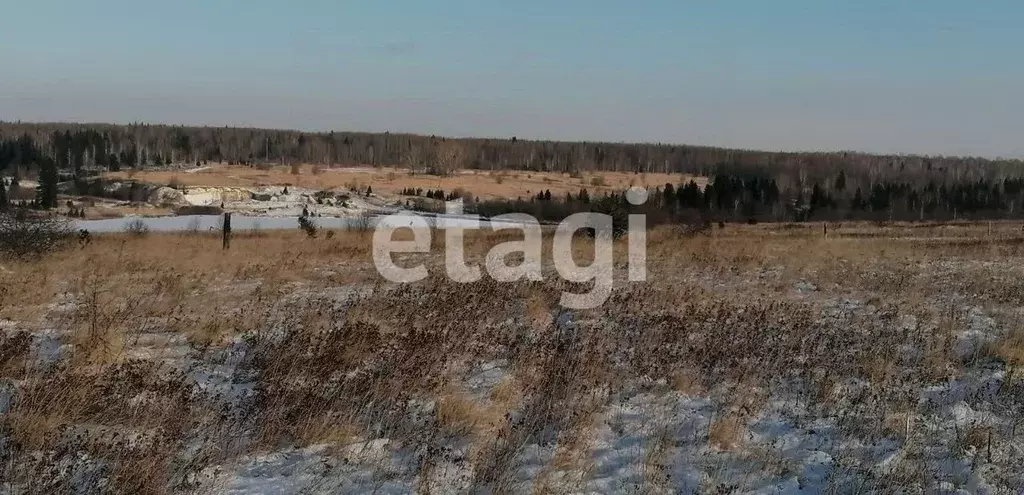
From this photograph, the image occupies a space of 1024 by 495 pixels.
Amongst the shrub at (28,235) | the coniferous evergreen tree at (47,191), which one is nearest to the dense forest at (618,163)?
the coniferous evergreen tree at (47,191)

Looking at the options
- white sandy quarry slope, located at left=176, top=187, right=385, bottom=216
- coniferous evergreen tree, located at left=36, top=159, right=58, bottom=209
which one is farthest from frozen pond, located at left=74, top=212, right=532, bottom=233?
coniferous evergreen tree, located at left=36, top=159, right=58, bottom=209

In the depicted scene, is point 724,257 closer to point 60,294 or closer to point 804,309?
point 804,309

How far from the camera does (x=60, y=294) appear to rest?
11.4 meters

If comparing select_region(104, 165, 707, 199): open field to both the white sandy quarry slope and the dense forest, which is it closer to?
the white sandy quarry slope

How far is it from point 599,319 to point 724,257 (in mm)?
10240

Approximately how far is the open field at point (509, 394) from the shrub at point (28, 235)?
702 centimetres

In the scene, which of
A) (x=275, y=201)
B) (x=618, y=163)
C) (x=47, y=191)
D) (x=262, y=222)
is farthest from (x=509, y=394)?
(x=618, y=163)

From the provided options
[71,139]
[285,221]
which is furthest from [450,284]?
[71,139]

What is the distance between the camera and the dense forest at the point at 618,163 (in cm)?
7394

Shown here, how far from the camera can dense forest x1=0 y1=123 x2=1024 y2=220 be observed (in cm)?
7394

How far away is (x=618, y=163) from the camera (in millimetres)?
135500

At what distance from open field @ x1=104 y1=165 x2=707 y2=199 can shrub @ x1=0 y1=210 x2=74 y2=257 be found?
51660mm

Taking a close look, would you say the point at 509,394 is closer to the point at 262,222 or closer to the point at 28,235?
the point at 28,235

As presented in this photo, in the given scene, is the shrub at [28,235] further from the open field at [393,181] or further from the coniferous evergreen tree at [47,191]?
the open field at [393,181]
